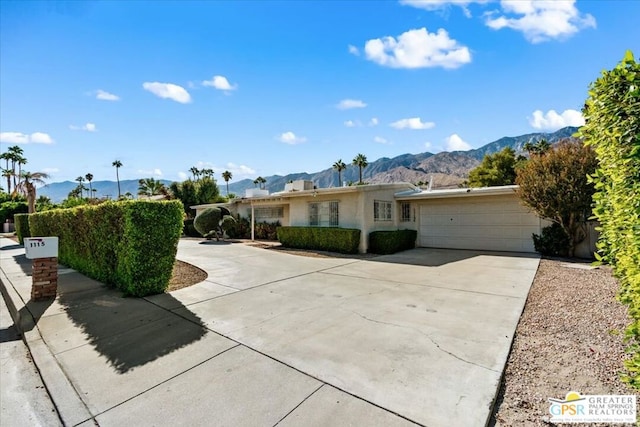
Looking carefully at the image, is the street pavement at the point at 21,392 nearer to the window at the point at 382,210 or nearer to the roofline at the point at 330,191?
the roofline at the point at 330,191

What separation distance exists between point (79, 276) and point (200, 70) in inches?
323

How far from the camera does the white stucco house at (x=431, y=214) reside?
1249 centimetres

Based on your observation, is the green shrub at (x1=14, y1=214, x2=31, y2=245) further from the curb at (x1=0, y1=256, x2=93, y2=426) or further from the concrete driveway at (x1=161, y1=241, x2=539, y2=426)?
the concrete driveway at (x1=161, y1=241, x2=539, y2=426)

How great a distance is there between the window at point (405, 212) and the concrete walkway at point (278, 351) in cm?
801

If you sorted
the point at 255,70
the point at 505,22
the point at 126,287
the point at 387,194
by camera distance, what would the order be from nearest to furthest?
the point at 126,287
the point at 505,22
the point at 255,70
the point at 387,194

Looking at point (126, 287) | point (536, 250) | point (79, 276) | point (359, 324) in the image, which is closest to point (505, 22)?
point (536, 250)

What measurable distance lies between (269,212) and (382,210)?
7.75 meters

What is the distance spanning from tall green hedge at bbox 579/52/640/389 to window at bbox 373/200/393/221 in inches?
427

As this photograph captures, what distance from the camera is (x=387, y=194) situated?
14.3 meters

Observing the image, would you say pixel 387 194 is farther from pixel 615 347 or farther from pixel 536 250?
pixel 615 347

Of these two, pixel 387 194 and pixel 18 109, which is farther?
pixel 387 194

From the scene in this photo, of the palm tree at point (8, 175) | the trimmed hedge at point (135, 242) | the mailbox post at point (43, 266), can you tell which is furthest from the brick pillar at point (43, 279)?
the palm tree at point (8, 175)

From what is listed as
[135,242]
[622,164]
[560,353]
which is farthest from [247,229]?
[622,164]

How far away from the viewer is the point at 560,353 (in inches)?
137
